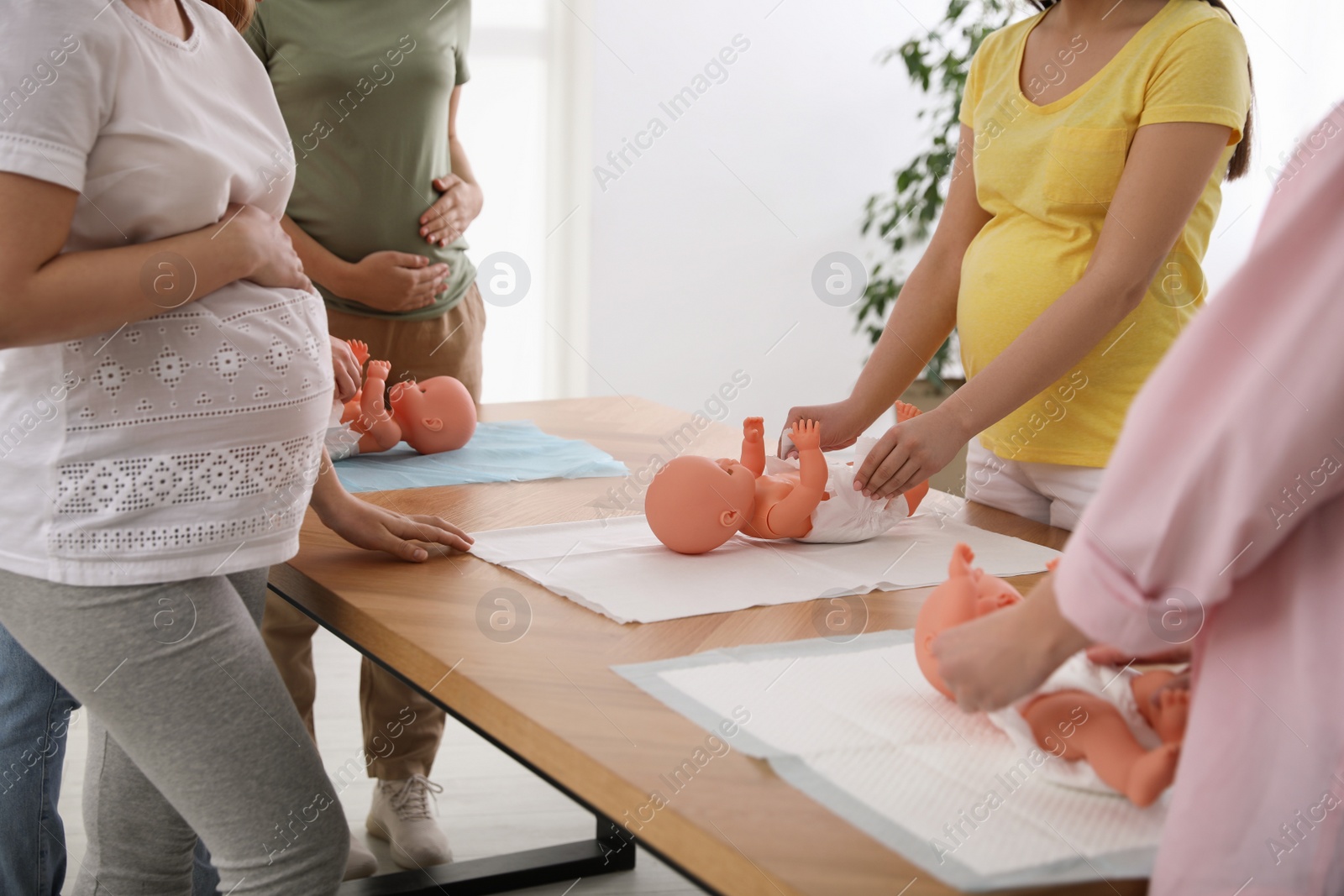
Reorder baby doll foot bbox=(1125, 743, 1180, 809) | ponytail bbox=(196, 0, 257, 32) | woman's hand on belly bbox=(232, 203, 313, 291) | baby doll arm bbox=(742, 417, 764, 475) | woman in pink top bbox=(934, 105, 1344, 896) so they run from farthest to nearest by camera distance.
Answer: baby doll arm bbox=(742, 417, 764, 475) < ponytail bbox=(196, 0, 257, 32) < woman's hand on belly bbox=(232, 203, 313, 291) < baby doll foot bbox=(1125, 743, 1180, 809) < woman in pink top bbox=(934, 105, 1344, 896)

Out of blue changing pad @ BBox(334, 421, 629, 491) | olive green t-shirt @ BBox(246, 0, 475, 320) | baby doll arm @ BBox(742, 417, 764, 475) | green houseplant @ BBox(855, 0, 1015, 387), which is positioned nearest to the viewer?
baby doll arm @ BBox(742, 417, 764, 475)

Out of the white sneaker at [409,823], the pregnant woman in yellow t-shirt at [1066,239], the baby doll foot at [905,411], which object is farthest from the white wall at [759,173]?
the baby doll foot at [905,411]

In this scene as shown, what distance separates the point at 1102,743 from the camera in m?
0.69

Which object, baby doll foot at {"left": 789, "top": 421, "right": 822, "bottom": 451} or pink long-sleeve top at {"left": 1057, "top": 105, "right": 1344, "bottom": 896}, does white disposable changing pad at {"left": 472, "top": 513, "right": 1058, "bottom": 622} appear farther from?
pink long-sleeve top at {"left": 1057, "top": 105, "right": 1344, "bottom": 896}

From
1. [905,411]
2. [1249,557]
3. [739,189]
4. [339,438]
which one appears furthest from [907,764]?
[739,189]

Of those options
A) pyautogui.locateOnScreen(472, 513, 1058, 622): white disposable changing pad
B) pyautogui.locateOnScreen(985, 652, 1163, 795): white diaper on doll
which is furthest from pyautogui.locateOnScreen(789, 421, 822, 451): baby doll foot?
pyautogui.locateOnScreen(985, 652, 1163, 795): white diaper on doll

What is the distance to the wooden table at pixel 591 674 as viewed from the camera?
0.62 metres

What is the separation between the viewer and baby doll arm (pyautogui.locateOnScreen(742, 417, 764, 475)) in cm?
134

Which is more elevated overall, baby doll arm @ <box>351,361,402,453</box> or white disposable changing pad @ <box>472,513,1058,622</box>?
white disposable changing pad @ <box>472,513,1058,622</box>

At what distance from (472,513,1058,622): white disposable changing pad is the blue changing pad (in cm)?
28

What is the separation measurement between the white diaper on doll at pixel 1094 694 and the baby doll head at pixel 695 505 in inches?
19.1

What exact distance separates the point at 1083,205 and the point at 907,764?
2.74 ft

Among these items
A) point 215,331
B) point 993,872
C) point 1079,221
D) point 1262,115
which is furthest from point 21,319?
point 1262,115

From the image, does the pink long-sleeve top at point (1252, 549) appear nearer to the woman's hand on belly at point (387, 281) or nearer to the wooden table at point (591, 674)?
the wooden table at point (591, 674)
